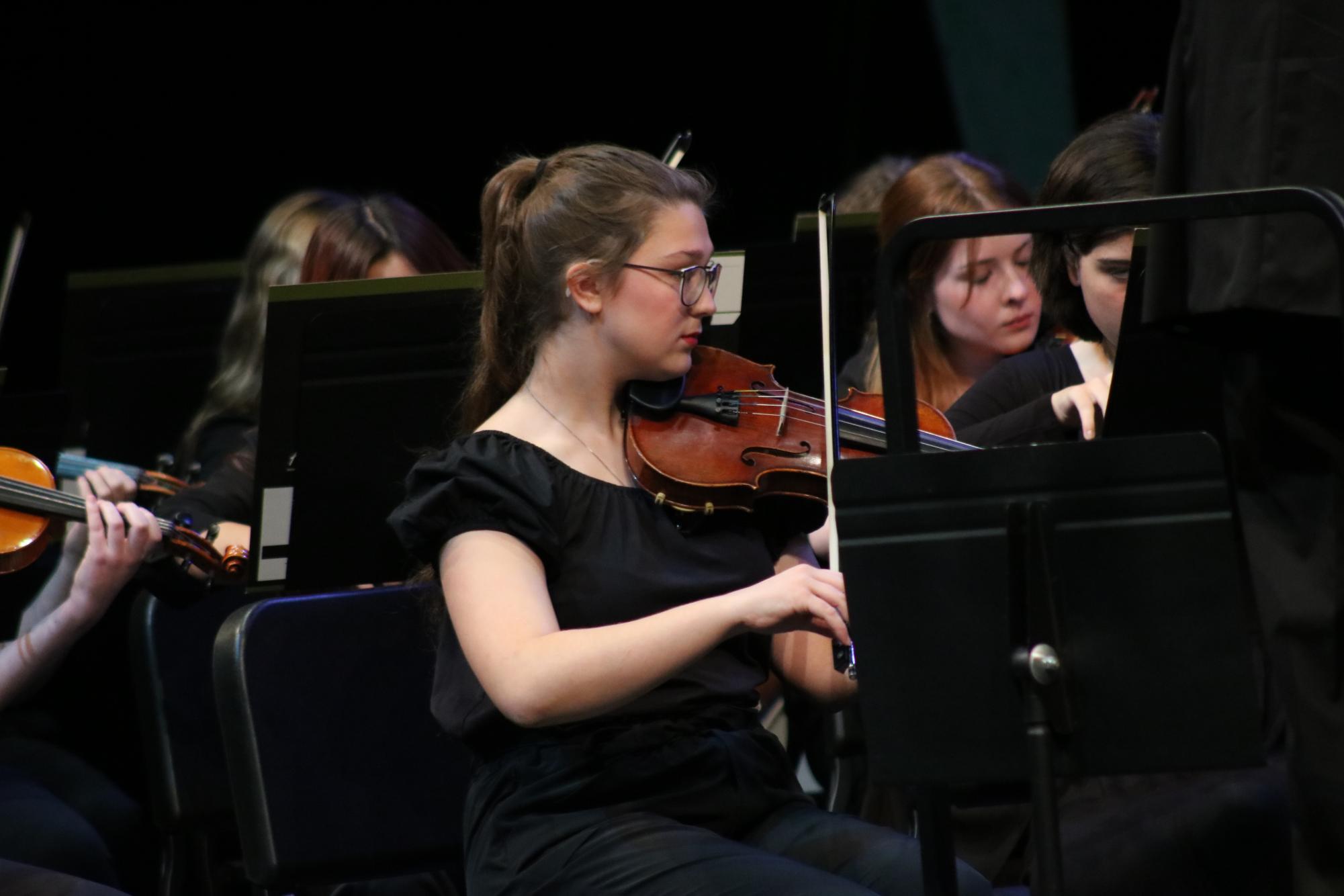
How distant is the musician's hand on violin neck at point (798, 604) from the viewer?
1.38m

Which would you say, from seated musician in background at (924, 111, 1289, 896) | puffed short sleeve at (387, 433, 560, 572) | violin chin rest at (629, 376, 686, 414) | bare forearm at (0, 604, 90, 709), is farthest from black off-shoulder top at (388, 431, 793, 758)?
bare forearm at (0, 604, 90, 709)

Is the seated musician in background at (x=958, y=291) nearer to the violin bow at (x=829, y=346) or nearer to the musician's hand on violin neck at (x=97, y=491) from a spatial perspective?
the violin bow at (x=829, y=346)

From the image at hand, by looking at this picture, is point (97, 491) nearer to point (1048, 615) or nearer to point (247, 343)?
point (247, 343)

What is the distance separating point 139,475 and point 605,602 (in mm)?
1348

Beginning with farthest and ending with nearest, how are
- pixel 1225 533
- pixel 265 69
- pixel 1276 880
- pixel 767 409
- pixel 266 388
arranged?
pixel 265 69
pixel 266 388
pixel 767 409
pixel 1276 880
pixel 1225 533

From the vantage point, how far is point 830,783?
3.08 meters

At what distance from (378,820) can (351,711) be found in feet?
0.44

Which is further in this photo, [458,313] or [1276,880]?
[458,313]

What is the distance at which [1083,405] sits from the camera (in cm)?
200

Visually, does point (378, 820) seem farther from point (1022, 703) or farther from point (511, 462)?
point (1022, 703)

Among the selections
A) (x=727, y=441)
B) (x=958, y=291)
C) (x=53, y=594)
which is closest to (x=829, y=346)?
(x=727, y=441)

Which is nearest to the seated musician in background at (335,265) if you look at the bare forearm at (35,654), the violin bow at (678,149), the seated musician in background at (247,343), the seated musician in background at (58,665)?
the seated musician in background at (247,343)

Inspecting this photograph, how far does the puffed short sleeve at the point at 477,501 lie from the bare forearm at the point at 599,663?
16cm

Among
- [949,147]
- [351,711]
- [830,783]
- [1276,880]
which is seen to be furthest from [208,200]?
[1276,880]
